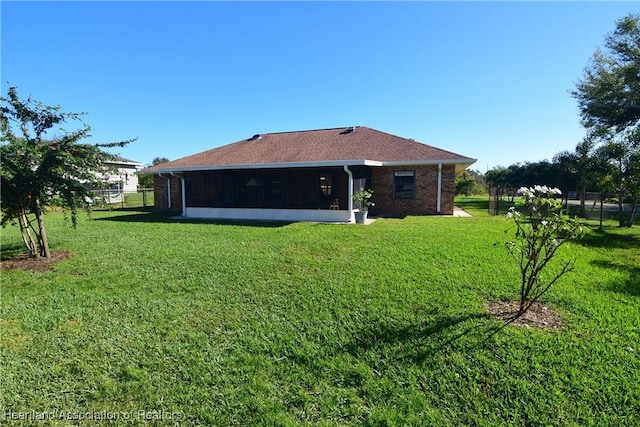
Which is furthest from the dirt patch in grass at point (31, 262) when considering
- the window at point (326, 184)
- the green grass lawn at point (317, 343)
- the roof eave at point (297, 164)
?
the window at point (326, 184)

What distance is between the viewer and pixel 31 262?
6766mm

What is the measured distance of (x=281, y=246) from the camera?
25.7ft

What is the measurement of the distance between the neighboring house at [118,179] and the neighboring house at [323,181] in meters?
3.78

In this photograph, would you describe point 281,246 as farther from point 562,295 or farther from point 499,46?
point 499,46

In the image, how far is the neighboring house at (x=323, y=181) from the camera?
13.1 m

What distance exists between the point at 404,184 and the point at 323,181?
388 centimetres

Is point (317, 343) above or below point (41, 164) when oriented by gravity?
below

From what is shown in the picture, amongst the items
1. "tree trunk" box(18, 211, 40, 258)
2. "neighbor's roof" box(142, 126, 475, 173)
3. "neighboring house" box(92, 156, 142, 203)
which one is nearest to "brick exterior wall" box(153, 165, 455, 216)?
"neighbor's roof" box(142, 126, 475, 173)

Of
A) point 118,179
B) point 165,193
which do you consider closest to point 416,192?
point 118,179

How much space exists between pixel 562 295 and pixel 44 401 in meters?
6.43

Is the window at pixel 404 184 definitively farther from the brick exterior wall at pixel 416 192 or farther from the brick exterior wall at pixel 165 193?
the brick exterior wall at pixel 165 193

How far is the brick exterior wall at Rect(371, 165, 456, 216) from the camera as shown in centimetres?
1388

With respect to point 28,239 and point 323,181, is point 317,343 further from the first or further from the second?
point 323,181

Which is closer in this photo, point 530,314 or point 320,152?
point 530,314
